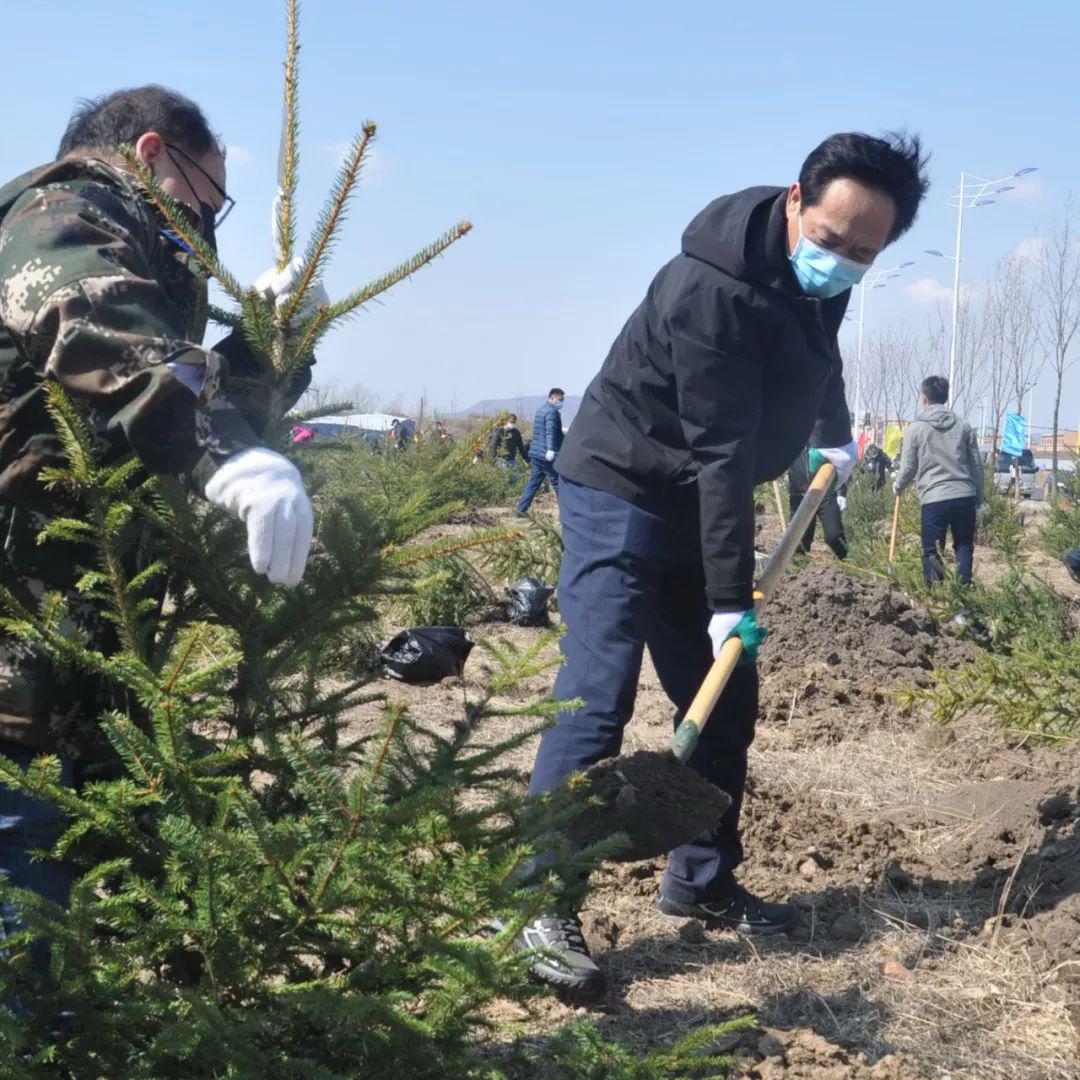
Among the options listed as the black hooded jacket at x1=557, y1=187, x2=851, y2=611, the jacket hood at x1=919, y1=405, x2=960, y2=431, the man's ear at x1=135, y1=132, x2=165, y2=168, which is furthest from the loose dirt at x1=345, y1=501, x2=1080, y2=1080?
the jacket hood at x1=919, y1=405, x2=960, y2=431

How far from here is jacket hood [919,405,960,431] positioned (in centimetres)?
945

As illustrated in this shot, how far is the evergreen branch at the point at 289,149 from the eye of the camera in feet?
6.13

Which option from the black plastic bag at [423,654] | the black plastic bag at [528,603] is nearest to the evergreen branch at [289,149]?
the black plastic bag at [423,654]

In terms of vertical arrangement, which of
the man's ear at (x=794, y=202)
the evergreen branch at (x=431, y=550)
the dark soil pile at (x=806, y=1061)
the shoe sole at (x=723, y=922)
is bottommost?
the shoe sole at (x=723, y=922)

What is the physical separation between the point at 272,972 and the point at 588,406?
6.37 feet

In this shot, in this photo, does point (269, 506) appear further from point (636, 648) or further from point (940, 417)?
point (940, 417)

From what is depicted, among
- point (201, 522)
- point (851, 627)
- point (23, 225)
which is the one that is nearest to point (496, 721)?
point (851, 627)

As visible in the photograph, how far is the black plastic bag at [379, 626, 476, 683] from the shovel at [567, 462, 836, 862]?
2.95 meters

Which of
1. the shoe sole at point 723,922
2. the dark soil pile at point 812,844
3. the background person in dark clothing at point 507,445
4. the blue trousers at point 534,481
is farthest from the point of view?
the background person in dark clothing at point 507,445

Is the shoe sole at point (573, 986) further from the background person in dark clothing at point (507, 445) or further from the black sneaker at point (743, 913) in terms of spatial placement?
the background person in dark clothing at point (507, 445)

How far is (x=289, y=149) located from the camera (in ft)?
6.26

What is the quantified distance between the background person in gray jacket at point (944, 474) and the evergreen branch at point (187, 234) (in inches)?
323

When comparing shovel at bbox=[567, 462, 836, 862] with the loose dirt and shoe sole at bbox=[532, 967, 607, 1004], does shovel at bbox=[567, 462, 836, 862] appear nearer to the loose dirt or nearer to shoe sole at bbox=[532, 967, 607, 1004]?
the loose dirt

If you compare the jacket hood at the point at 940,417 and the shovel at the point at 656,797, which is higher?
the jacket hood at the point at 940,417
